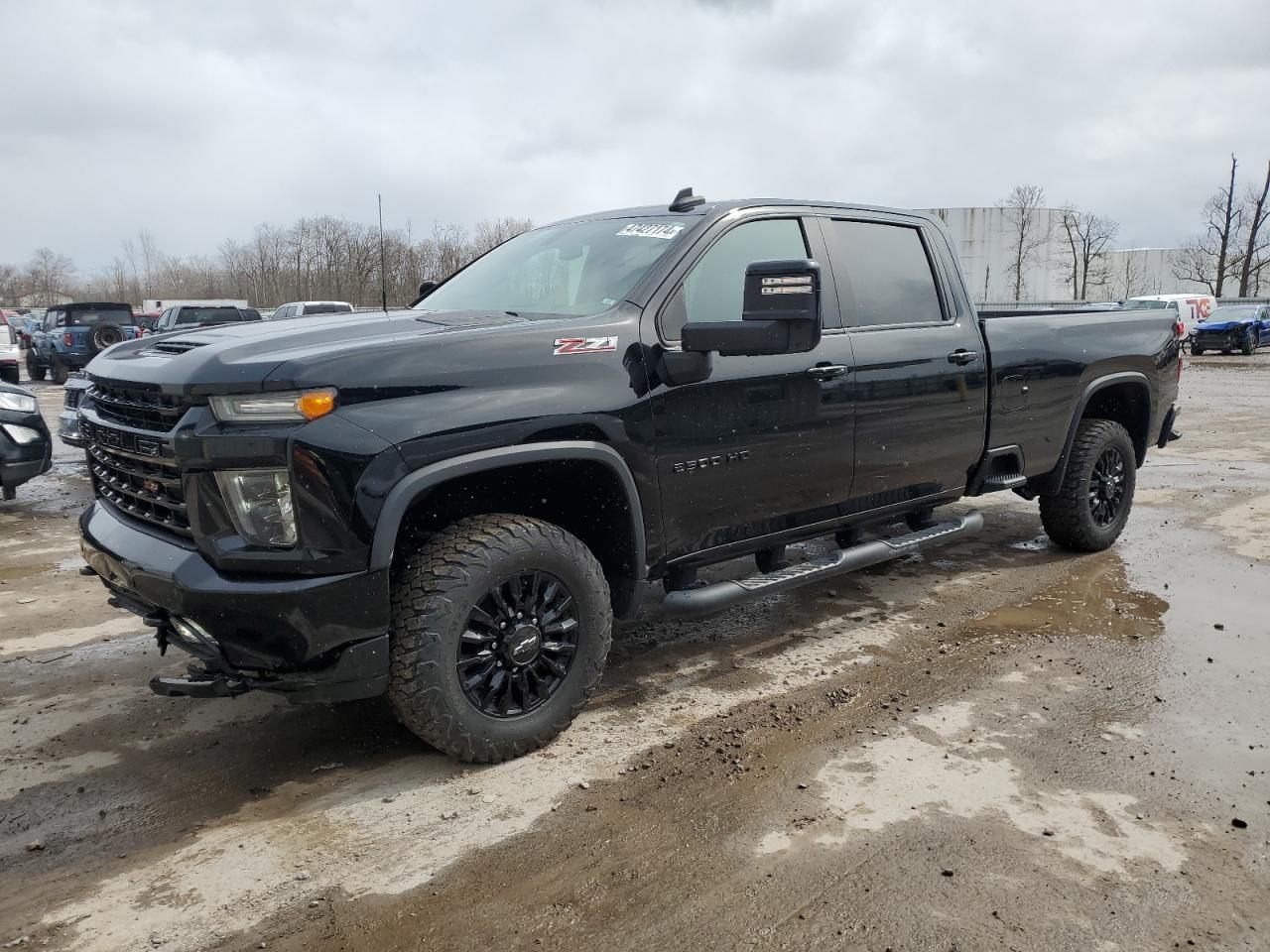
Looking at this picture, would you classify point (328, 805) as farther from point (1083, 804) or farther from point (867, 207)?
point (867, 207)

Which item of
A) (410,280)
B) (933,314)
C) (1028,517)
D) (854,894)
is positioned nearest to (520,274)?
(933,314)

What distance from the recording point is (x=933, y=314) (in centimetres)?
482

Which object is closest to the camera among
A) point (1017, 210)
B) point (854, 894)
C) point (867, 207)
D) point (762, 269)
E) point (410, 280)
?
point (854, 894)

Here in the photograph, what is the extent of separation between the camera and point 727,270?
3930 millimetres

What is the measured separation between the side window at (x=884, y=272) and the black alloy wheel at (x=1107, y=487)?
1.87 m

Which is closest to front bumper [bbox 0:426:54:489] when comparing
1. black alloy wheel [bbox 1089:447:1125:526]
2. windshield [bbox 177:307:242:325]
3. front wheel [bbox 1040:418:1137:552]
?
front wheel [bbox 1040:418:1137:552]

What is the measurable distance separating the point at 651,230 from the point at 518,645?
6.06 ft

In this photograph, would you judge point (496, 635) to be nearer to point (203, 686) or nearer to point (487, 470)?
point (487, 470)

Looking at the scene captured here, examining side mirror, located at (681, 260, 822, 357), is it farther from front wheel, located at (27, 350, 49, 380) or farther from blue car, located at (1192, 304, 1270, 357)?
blue car, located at (1192, 304, 1270, 357)

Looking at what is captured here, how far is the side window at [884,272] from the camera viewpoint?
4426mm

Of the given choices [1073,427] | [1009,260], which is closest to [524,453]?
[1073,427]

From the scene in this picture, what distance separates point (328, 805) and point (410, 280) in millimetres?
35965

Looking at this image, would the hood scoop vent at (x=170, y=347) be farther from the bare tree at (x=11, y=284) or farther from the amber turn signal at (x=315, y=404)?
the bare tree at (x=11, y=284)

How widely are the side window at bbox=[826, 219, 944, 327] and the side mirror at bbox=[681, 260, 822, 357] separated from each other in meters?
1.08
